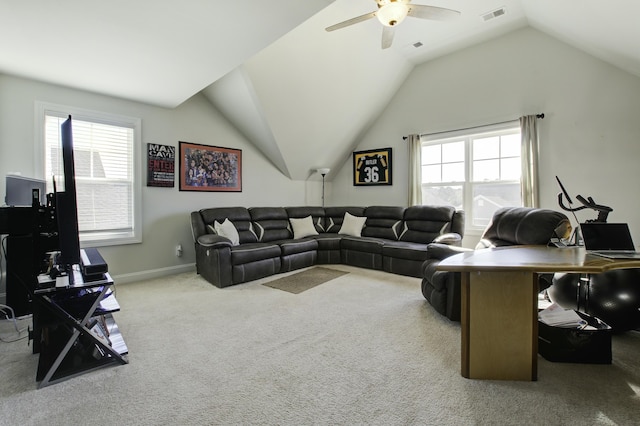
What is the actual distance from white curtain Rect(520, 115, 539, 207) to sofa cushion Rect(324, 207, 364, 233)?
2522mm

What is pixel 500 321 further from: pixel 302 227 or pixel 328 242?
pixel 302 227

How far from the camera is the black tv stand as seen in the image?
178 centimetres

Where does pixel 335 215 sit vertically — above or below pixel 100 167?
below

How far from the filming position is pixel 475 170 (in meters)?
4.63

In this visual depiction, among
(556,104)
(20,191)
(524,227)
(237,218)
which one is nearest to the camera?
(20,191)

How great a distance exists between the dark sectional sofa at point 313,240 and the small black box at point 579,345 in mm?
1867

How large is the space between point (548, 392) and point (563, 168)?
11.1ft

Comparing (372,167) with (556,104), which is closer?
(556,104)

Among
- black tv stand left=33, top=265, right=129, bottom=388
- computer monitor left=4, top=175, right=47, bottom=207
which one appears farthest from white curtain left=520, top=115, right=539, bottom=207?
computer monitor left=4, top=175, right=47, bottom=207

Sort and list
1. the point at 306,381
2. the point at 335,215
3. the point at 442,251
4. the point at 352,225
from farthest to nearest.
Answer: the point at 335,215
the point at 352,225
the point at 442,251
the point at 306,381

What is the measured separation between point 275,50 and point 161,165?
86.5 inches

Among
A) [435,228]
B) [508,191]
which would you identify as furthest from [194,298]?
[508,191]

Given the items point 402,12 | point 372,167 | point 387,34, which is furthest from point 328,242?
point 402,12

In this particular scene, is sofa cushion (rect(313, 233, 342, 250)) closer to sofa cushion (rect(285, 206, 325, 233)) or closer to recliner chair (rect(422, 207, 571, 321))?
sofa cushion (rect(285, 206, 325, 233))
